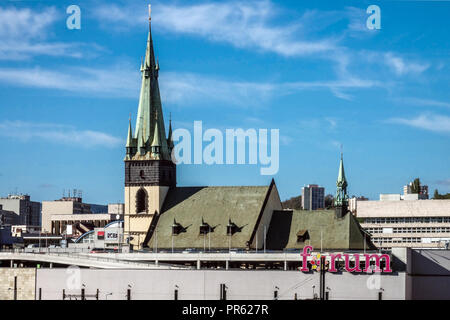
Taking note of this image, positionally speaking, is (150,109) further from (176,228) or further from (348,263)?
(348,263)

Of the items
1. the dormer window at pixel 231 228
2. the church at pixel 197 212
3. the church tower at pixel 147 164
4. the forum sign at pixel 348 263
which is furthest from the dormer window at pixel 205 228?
the forum sign at pixel 348 263

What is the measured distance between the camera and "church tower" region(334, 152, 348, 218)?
148m

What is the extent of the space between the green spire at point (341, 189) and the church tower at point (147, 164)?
1120 inches

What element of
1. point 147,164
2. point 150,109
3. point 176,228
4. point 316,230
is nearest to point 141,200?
point 147,164

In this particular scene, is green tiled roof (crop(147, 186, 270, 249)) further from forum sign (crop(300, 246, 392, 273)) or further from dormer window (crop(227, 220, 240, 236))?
forum sign (crop(300, 246, 392, 273))

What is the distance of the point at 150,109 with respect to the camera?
513ft

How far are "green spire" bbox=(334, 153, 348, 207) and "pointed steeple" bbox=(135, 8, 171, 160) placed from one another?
97.5 ft

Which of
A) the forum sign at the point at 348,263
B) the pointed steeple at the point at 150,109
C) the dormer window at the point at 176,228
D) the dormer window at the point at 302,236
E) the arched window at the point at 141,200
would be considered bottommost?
the forum sign at the point at 348,263

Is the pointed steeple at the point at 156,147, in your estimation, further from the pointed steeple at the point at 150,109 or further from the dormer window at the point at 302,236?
the dormer window at the point at 302,236

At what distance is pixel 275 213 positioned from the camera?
152 metres

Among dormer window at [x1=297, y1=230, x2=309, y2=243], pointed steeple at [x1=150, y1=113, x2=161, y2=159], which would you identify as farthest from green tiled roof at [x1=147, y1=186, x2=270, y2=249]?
dormer window at [x1=297, y1=230, x2=309, y2=243]

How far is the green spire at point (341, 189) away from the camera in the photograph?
5945 inches

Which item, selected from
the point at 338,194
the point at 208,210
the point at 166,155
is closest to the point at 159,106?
the point at 166,155
